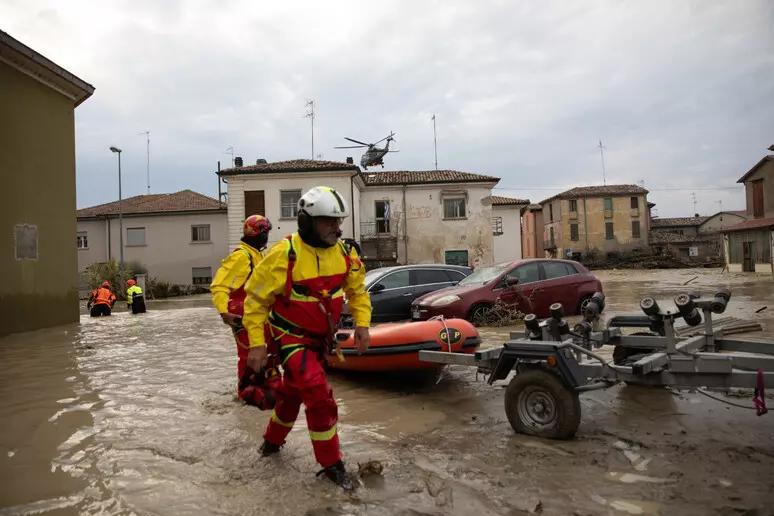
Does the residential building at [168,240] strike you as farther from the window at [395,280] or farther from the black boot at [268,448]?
the black boot at [268,448]

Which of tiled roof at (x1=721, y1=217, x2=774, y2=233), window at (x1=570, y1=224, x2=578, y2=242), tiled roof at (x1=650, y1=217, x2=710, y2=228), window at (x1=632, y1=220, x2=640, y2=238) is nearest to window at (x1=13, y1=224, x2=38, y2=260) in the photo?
tiled roof at (x1=721, y1=217, x2=774, y2=233)

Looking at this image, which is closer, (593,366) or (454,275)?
(593,366)

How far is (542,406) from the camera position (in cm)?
415

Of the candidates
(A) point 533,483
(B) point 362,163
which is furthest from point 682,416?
(B) point 362,163

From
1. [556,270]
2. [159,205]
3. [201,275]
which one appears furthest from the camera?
[159,205]

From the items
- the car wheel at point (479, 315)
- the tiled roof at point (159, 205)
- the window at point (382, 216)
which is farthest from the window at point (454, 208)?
the car wheel at point (479, 315)

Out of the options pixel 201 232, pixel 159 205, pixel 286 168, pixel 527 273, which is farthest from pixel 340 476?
pixel 159 205

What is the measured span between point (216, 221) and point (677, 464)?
35.4m

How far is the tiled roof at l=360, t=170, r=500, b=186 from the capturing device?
33312 mm

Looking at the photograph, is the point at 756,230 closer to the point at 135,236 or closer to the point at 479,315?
the point at 479,315

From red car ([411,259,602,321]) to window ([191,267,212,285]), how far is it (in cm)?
2815

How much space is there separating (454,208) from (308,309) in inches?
1218

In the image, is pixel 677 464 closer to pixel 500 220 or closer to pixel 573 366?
pixel 573 366

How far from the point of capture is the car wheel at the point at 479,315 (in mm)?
10250
